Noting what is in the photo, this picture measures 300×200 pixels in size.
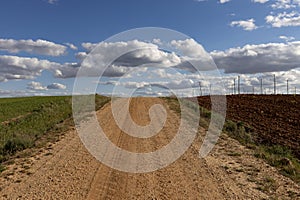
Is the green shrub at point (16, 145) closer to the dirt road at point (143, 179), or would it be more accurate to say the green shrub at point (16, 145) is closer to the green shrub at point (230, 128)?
the dirt road at point (143, 179)

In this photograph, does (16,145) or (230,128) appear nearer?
(16,145)

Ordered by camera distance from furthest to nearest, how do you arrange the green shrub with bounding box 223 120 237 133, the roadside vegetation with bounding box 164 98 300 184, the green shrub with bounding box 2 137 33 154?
the green shrub with bounding box 223 120 237 133 < the green shrub with bounding box 2 137 33 154 < the roadside vegetation with bounding box 164 98 300 184

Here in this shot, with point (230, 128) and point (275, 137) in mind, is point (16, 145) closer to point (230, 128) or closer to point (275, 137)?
point (230, 128)

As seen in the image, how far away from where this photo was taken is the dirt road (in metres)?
7.52

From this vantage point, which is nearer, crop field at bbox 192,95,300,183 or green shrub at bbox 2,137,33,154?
crop field at bbox 192,95,300,183

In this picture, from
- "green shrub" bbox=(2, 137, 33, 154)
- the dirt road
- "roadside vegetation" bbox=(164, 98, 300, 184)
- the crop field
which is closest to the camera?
the dirt road

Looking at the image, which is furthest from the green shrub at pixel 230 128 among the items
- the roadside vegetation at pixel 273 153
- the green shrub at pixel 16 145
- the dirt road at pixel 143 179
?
the green shrub at pixel 16 145

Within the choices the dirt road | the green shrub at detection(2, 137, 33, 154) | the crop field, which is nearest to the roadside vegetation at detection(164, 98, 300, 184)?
the crop field

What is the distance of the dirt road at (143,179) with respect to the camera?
7.52m

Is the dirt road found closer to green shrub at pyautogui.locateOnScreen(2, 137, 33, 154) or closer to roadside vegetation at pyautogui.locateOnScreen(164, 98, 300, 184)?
roadside vegetation at pyautogui.locateOnScreen(164, 98, 300, 184)

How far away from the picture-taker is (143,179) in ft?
28.2

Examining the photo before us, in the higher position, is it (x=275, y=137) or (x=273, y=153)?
(x=275, y=137)

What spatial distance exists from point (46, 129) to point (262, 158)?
10732mm

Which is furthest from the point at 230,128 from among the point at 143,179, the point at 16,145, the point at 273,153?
the point at 16,145
